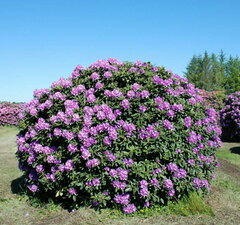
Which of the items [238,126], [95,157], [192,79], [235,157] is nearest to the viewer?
[95,157]

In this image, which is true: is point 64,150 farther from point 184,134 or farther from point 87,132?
point 184,134

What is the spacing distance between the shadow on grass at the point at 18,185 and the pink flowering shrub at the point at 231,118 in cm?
1139

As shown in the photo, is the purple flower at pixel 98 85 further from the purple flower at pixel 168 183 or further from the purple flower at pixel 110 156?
the purple flower at pixel 168 183

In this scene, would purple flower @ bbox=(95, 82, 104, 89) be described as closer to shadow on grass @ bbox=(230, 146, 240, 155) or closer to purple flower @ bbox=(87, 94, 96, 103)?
purple flower @ bbox=(87, 94, 96, 103)

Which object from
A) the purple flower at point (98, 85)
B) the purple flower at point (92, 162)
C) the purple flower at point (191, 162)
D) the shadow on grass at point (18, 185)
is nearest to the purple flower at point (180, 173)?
the purple flower at point (191, 162)

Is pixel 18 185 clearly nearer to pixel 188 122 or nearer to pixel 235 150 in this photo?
pixel 188 122

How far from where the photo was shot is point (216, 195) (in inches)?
252

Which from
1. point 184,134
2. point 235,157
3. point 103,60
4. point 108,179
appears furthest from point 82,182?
point 235,157

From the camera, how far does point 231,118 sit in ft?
52.6

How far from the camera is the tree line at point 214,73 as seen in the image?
155ft

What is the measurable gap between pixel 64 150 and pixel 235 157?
838 cm

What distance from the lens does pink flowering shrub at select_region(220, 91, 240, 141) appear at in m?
15.4

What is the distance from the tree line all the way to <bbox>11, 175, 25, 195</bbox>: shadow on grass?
1596 inches

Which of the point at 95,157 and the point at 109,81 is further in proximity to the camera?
the point at 109,81
